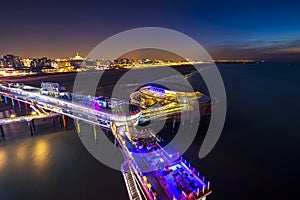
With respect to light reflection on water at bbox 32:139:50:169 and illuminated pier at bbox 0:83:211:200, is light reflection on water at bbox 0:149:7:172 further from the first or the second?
illuminated pier at bbox 0:83:211:200

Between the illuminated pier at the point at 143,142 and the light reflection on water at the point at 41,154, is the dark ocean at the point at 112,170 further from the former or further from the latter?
the illuminated pier at the point at 143,142

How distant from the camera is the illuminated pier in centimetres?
886

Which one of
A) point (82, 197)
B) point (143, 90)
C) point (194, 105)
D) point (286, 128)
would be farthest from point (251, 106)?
point (82, 197)

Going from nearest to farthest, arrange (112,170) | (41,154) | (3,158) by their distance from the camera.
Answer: (112,170) → (3,158) → (41,154)

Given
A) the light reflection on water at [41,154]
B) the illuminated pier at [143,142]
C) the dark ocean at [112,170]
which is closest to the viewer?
the illuminated pier at [143,142]

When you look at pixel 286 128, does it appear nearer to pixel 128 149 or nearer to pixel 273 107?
pixel 273 107

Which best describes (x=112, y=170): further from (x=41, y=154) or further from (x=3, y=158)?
(x=3, y=158)

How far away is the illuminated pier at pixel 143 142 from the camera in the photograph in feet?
29.1

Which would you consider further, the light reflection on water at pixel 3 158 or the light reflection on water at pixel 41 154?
the light reflection on water at pixel 41 154

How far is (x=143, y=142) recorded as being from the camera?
13.1 meters

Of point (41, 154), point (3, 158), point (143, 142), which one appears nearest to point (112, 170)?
point (143, 142)

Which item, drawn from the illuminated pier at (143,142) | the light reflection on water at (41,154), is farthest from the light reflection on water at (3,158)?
the illuminated pier at (143,142)

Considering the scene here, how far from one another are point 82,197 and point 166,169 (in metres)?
5.62

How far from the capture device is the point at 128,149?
1213 cm
